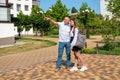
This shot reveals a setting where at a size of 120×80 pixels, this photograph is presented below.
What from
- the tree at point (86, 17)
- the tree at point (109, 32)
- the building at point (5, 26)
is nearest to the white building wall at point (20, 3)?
the tree at point (86, 17)

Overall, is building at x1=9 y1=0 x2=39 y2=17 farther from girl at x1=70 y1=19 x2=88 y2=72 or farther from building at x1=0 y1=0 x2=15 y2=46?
girl at x1=70 y1=19 x2=88 y2=72

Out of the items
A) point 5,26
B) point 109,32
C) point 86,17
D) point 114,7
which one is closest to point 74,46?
point 109,32

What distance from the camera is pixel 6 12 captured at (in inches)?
903

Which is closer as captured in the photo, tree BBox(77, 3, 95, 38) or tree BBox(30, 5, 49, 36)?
tree BBox(77, 3, 95, 38)

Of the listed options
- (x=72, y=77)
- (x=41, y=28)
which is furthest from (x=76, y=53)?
(x=41, y=28)

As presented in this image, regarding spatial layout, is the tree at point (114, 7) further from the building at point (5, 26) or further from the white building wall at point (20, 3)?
the white building wall at point (20, 3)

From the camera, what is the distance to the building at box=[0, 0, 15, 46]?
886 inches

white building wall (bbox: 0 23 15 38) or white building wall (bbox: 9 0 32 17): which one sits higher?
white building wall (bbox: 9 0 32 17)

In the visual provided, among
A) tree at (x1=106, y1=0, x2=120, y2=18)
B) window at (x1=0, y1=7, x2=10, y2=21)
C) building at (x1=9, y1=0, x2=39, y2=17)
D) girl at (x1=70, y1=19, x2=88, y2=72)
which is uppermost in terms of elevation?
building at (x1=9, y1=0, x2=39, y2=17)

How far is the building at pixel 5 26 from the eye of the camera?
22.5 meters

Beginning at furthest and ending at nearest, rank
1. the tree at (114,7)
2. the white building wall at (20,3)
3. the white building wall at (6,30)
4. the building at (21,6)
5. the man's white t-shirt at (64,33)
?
the building at (21,6), the white building wall at (20,3), the tree at (114,7), the white building wall at (6,30), the man's white t-shirt at (64,33)

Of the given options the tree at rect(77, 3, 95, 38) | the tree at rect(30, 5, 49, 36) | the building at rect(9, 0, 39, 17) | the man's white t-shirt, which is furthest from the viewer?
the building at rect(9, 0, 39, 17)

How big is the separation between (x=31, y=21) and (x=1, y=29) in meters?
25.8

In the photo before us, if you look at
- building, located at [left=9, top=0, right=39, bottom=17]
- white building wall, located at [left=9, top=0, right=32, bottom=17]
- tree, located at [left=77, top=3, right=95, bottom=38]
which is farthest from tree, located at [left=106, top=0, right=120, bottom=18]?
building, located at [left=9, top=0, right=39, bottom=17]
